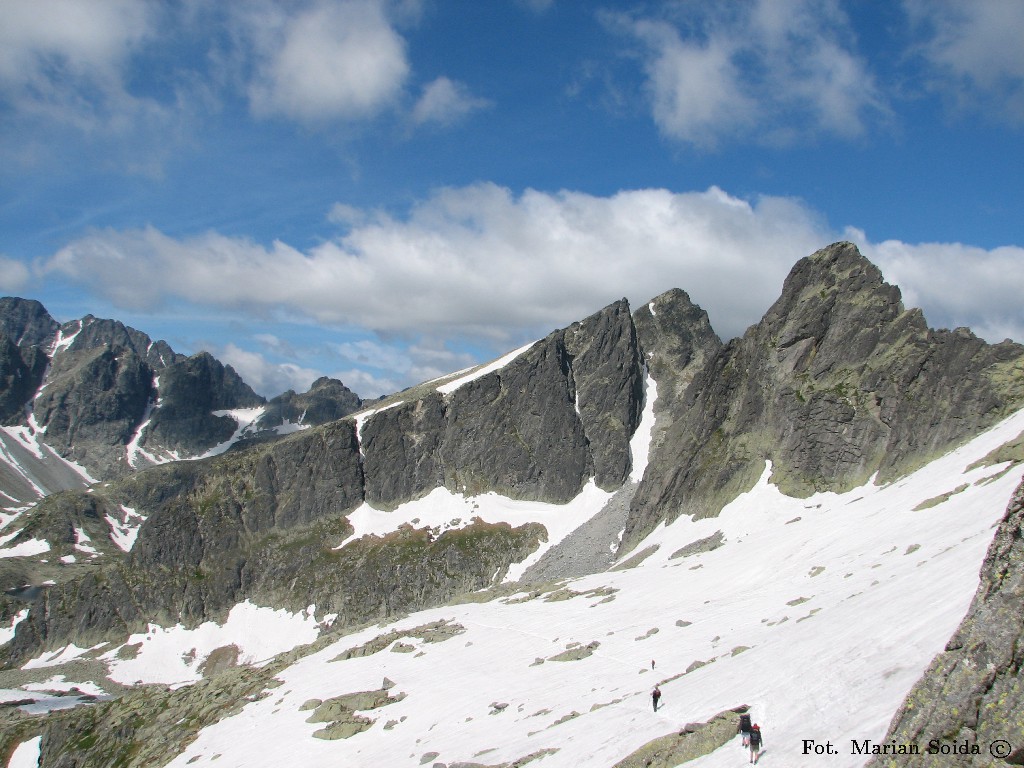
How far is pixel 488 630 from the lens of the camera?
52.2 meters

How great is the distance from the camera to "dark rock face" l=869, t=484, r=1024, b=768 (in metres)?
10.8

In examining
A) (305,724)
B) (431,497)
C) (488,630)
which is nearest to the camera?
(305,724)

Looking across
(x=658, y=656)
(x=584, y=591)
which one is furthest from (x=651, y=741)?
(x=584, y=591)

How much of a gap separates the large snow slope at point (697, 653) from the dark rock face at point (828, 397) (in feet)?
26.6

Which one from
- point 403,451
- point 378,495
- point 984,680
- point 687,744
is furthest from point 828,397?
point 378,495

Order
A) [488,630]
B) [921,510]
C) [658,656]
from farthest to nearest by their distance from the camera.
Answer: [488,630] → [921,510] → [658,656]

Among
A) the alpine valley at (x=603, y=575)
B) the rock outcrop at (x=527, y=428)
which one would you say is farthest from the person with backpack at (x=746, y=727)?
the rock outcrop at (x=527, y=428)

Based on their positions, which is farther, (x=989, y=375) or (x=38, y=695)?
(x=38, y=695)

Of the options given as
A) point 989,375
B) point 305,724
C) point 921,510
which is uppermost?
point 989,375

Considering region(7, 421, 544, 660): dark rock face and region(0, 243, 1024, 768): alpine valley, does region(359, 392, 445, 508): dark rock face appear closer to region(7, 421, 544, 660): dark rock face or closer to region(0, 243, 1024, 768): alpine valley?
region(0, 243, 1024, 768): alpine valley

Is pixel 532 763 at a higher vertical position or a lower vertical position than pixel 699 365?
lower

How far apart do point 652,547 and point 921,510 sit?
4362cm

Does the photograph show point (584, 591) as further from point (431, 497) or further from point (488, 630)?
point (431, 497)

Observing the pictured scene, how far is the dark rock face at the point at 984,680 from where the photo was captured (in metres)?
10.8
